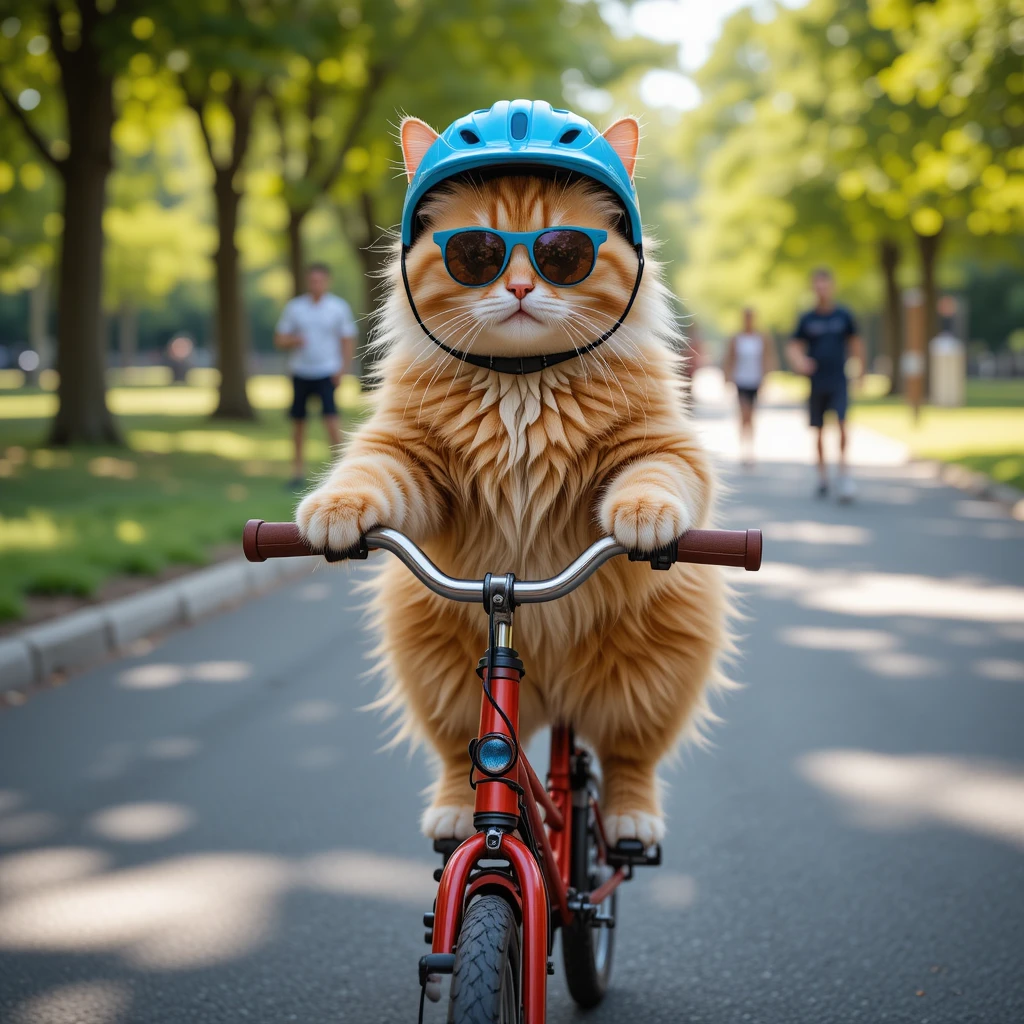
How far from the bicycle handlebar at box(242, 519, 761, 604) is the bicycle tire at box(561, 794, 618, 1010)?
1.02 meters

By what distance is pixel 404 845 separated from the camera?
4.43m

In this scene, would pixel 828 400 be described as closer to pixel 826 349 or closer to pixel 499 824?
pixel 826 349

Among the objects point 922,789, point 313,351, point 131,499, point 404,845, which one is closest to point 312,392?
point 313,351

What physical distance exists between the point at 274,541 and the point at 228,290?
2299cm

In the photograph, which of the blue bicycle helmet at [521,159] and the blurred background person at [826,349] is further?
the blurred background person at [826,349]

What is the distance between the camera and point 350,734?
19.1 ft

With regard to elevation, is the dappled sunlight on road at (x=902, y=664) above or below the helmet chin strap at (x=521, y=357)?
below

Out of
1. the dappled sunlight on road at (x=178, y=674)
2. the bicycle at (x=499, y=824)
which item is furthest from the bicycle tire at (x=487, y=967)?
the dappled sunlight on road at (x=178, y=674)

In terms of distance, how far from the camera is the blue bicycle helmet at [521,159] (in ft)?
8.02

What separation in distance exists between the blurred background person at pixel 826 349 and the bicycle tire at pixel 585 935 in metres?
10.1

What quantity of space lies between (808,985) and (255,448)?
52.7 feet

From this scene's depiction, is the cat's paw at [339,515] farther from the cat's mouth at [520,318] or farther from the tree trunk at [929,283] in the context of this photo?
the tree trunk at [929,283]

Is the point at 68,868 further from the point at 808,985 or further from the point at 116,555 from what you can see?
the point at 116,555

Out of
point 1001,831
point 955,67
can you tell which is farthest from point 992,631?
point 955,67
